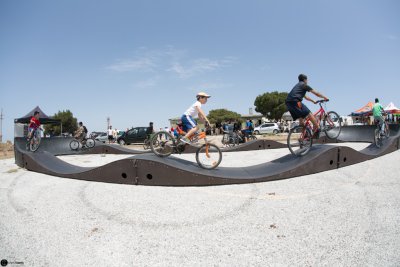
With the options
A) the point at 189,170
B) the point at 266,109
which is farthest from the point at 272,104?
the point at 189,170

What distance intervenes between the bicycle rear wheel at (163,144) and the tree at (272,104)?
198ft

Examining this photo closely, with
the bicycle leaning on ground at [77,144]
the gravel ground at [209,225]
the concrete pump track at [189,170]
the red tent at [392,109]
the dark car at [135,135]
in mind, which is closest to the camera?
the gravel ground at [209,225]

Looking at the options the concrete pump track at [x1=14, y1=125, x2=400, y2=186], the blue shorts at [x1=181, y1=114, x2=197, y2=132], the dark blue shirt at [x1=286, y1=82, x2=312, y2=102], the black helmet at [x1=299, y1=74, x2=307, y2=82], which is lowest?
the concrete pump track at [x1=14, y1=125, x2=400, y2=186]

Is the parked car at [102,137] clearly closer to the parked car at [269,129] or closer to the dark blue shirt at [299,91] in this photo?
the parked car at [269,129]

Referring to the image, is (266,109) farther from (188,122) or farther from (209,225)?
(209,225)

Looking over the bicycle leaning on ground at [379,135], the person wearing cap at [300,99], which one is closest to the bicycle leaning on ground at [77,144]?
the person wearing cap at [300,99]

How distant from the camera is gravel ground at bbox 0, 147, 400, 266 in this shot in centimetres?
227

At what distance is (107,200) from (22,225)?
1.13m

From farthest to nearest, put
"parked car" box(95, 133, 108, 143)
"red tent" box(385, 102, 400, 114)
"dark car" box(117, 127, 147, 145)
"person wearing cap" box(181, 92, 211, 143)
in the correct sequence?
1. "parked car" box(95, 133, 108, 143)
2. "red tent" box(385, 102, 400, 114)
3. "dark car" box(117, 127, 147, 145)
4. "person wearing cap" box(181, 92, 211, 143)

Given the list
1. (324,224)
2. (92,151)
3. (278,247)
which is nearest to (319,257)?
(278,247)

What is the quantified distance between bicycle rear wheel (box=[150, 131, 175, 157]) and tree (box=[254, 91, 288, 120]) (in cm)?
6046

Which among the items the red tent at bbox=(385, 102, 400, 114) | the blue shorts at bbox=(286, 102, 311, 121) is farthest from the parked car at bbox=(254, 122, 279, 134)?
the blue shorts at bbox=(286, 102, 311, 121)

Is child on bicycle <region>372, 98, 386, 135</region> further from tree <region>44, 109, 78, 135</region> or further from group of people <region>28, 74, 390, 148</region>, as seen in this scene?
tree <region>44, 109, 78, 135</region>

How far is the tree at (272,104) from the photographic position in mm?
62625
